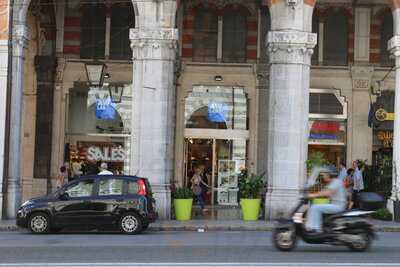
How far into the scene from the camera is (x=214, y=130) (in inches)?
1236

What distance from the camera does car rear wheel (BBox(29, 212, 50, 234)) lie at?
67.0 feet

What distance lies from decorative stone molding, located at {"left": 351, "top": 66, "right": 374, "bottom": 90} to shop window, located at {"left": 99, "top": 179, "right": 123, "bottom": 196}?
525 inches

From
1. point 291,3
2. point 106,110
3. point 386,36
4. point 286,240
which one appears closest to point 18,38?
point 106,110

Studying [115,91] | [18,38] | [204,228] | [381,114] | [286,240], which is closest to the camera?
[286,240]

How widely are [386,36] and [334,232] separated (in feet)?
57.2

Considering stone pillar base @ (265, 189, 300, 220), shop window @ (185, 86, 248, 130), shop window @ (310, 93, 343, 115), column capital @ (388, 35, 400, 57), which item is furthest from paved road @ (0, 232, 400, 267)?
shop window @ (185, 86, 248, 130)

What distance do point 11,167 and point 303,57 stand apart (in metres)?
9.85

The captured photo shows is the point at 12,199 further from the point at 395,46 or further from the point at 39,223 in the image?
the point at 395,46

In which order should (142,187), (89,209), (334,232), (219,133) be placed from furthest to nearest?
(219,133) → (142,187) → (89,209) → (334,232)

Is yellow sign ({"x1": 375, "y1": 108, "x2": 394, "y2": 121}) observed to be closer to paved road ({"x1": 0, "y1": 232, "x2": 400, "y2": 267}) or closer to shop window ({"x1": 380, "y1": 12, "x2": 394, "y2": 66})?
shop window ({"x1": 380, "y1": 12, "x2": 394, "y2": 66})

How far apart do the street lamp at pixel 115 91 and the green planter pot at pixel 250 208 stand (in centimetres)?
867

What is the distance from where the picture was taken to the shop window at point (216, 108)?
3130 centimetres

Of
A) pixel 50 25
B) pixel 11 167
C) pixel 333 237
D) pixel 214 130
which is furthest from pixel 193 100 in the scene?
pixel 333 237

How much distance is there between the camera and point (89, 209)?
66.6ft
